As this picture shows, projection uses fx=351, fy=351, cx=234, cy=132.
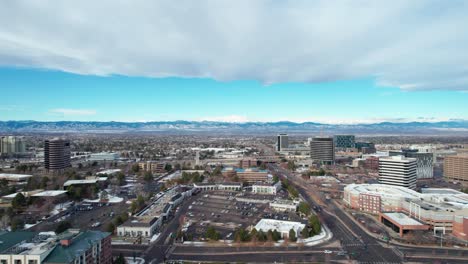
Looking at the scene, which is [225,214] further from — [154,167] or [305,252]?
[154,167]

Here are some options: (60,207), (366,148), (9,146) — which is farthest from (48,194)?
(366,148)

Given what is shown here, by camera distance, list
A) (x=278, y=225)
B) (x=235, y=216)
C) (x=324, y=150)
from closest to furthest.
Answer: (x=278, y=225), (x=235, y=216), (x=324, y=150)

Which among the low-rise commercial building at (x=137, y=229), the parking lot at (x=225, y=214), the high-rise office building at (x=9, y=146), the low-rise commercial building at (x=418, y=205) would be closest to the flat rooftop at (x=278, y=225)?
the parking lot at (x=225, y=214)

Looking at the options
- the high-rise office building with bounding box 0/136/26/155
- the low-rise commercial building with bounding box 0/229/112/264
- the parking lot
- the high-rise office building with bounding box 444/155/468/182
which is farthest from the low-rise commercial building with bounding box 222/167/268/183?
the high-rise office building with bounding box 0/136/26/155

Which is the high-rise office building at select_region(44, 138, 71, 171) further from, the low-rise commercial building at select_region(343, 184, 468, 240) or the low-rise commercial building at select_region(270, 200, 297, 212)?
the low-rise commercial building at select_region(343, 184, 468, 240)

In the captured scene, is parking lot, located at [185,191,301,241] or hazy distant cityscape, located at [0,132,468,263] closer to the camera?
hazy distant cityscape, located at [0,132,468,263]

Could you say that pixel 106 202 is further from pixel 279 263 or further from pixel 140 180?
pixel 279 263

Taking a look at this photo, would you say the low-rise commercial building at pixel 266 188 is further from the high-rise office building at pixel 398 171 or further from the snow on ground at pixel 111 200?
the snow on ground at pixel 111 200

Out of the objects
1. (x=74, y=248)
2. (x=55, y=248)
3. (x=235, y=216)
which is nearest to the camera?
(x=55, y=248)
